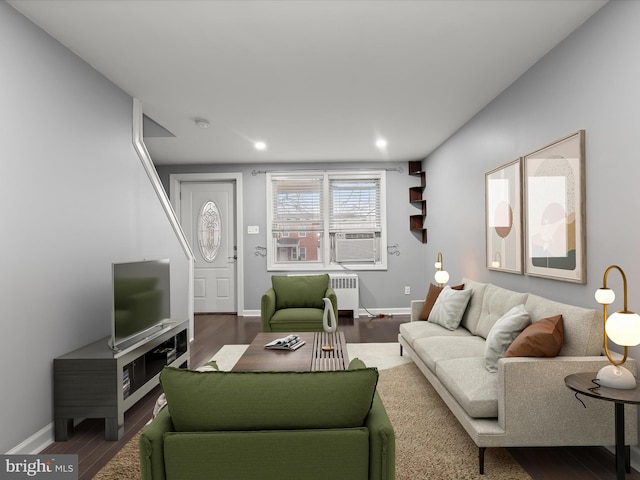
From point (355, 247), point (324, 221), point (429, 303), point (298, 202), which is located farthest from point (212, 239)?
point (429, 303)

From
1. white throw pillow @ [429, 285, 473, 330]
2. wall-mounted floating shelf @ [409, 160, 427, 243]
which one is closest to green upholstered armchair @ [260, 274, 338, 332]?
white throw pillow @ [429, 285, 473, 330]

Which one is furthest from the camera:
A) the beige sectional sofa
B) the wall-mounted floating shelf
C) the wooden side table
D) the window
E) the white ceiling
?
the window

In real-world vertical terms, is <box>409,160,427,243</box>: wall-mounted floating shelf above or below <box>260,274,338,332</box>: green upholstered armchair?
above

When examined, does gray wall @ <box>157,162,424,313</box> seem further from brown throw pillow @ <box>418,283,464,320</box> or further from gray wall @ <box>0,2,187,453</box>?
gray wall @ <box>0,2,187,453</box>

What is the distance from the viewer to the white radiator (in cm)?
663

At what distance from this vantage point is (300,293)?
523 centimetres

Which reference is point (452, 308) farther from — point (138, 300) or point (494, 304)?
point (138, 300)

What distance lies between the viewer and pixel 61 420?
104 inches

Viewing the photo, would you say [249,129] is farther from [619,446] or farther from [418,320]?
[619,446]

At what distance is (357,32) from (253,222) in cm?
454

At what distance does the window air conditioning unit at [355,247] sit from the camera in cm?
694

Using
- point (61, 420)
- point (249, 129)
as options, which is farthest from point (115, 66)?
point (61, 420)

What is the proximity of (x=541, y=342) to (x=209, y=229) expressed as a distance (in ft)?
18.7

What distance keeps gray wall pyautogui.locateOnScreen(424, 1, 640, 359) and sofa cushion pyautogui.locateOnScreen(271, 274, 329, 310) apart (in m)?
2.17
